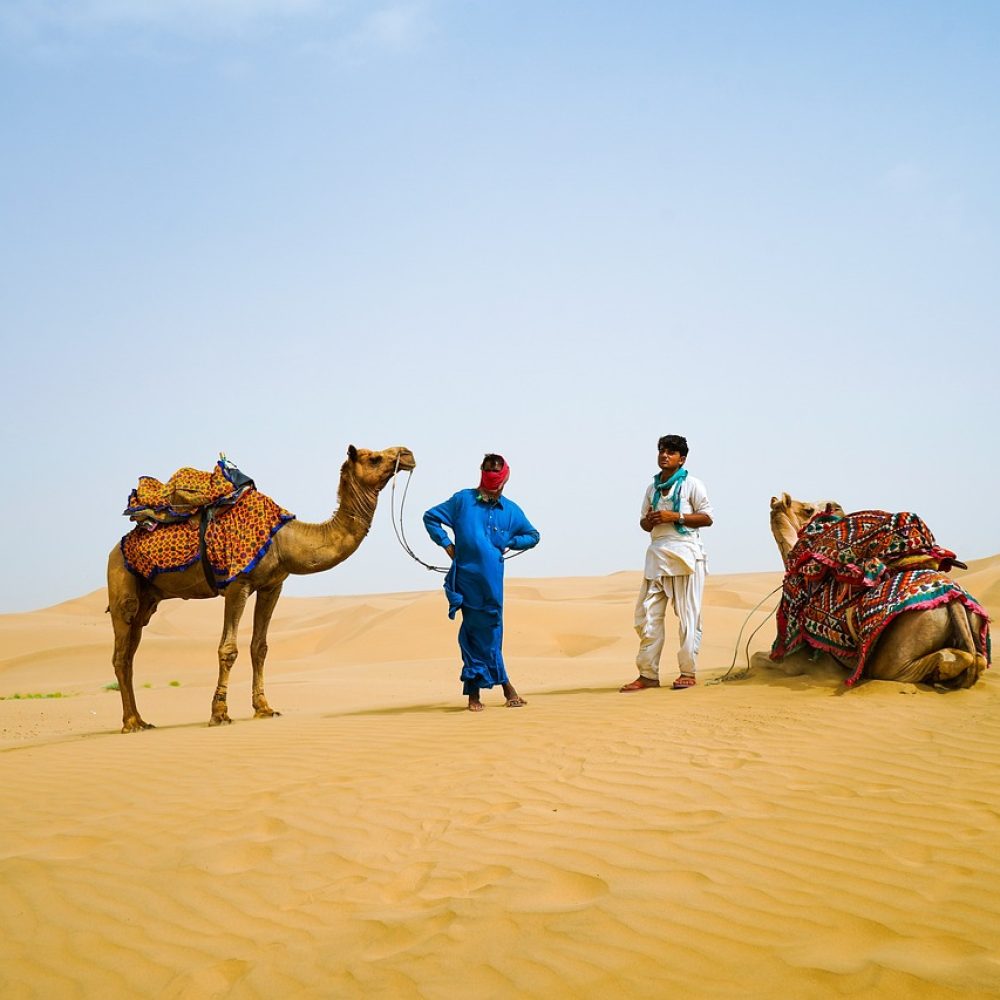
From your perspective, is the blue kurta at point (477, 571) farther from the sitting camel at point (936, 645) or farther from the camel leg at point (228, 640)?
the sitting camel at point (936, 645)

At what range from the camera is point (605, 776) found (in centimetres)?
594

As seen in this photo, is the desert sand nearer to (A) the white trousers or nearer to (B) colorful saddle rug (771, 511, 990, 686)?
(B) colorful saddle rug (771, 511, 990, 686)

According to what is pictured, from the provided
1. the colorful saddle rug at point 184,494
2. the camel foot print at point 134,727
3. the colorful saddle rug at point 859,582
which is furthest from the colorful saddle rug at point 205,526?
the colorful saddle rug at point 859,582

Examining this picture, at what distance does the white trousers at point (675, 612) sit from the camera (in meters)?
9.02

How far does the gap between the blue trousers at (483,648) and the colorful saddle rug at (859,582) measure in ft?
8.35

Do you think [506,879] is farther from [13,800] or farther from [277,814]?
[13,800]

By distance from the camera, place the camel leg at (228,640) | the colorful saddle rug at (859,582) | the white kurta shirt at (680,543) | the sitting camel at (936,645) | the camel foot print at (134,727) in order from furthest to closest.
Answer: the camel foot print at (134,727) → the camel leg at (228,640) → the white kurta shirt at (680,543) → the colorful saddle rug at (859,582) → the sitting camel at (936,645)

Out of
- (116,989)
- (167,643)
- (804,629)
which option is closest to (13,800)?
(116,989)

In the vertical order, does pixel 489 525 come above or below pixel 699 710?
above

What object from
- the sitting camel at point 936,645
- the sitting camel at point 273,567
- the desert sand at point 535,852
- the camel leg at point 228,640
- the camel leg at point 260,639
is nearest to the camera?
the desert sand at point 535,852

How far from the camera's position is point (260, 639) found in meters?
10.5

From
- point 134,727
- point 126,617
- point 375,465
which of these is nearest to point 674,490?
point 375,465

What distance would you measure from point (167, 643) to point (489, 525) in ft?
65.3

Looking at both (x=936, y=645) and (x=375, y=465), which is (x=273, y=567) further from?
(x=936, y=645)
